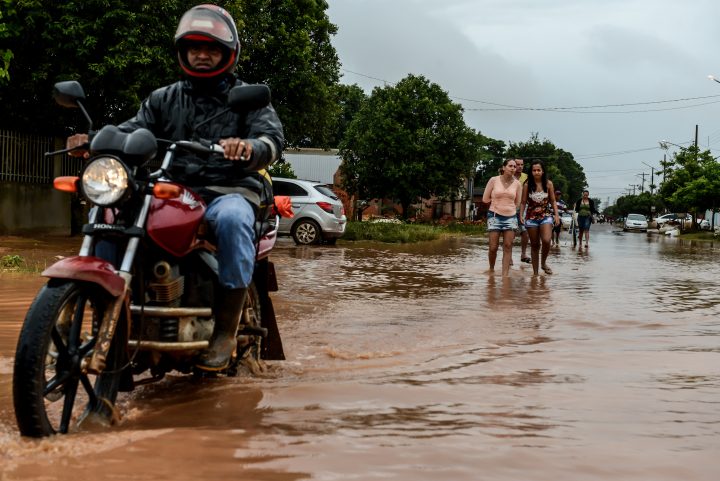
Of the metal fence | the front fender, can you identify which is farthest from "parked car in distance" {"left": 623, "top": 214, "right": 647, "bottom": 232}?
the front fender

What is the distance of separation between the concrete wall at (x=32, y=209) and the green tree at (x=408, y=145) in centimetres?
2400

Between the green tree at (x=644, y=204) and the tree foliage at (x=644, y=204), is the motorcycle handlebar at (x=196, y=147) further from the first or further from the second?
the green tree at (x=644, y=204)

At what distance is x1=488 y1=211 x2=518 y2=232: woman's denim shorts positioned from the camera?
1271 centimetres

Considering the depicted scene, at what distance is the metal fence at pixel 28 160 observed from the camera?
763 inches

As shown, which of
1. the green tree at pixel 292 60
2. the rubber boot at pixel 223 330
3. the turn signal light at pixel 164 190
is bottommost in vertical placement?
the rubber boot at pixel 223 330

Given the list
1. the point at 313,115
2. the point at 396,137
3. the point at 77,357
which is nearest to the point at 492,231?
the point at 77,357

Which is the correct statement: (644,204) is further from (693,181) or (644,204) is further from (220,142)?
(220,142)

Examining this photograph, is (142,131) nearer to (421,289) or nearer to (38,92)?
(421,289)

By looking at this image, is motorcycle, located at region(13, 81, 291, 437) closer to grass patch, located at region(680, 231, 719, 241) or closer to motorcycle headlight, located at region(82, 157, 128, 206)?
motorcycle headlight, located at region(82, 157, 128, 206)

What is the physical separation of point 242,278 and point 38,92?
1725 centimetres

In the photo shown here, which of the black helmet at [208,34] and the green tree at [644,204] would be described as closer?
the black helmet at [208,34]

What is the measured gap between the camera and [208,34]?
4.30 meters

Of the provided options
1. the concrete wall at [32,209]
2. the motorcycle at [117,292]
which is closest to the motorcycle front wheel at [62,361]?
the motorcycle at [117,292]

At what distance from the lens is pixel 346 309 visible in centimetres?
847
